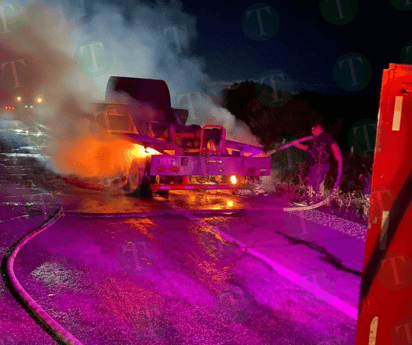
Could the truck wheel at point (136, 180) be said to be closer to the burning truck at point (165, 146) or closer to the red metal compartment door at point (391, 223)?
the burning truck at point (165, 146)

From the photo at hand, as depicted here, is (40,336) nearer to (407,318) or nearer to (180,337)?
(180,337)

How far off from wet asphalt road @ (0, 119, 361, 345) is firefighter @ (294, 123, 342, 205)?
2200 mm

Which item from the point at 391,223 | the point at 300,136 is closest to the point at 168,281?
the point at 391,223

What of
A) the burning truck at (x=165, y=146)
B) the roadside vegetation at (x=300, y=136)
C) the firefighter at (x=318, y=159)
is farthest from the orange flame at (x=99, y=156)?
the roadside vegetation at (x=300, y=136)

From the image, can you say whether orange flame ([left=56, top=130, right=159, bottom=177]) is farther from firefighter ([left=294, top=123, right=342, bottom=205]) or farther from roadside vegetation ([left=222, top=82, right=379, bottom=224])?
roadside vegetation ([left=222, top=82, right=379, bottom=224])

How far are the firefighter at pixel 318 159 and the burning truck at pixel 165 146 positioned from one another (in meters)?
1.08

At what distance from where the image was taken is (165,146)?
9070mm

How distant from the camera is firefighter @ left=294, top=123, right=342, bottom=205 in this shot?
8.97 meters

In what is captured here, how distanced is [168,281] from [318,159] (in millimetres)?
5893

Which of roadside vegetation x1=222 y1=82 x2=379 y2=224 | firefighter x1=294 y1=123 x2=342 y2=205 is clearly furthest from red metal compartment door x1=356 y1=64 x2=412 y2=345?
firefighter x1=294 y1=123 x2=342 y2=205

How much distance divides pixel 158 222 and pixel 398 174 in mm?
5528

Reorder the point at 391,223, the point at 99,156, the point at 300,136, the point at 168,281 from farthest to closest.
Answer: the point at 300,136 < the point at 99,156 < the point at 168,281 < the point at 391,223

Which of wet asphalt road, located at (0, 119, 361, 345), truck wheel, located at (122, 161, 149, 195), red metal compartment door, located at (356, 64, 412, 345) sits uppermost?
red metal compartment door, located at (356, 64, 412, 345)

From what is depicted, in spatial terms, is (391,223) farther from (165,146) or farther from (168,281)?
(165,146)
